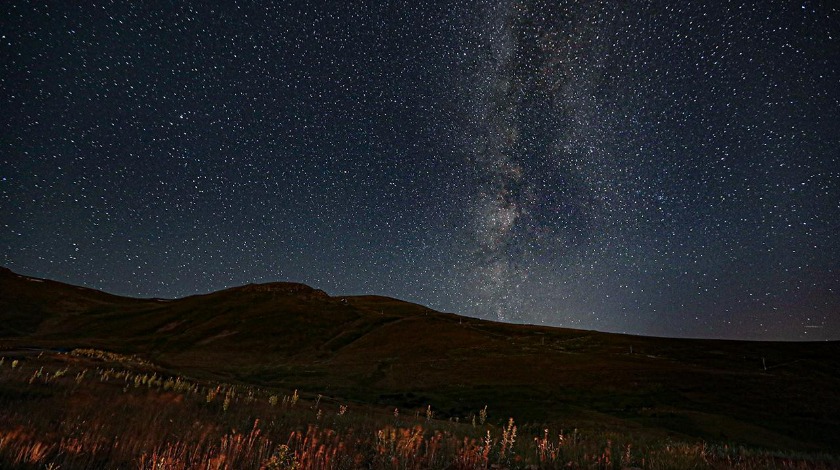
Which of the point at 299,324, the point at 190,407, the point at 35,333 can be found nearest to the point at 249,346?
the point at 299,324

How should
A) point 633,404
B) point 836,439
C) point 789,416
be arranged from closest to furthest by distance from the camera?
point 836,439, point 789,416, point 633,404

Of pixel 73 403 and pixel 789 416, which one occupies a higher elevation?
pixel 73 403

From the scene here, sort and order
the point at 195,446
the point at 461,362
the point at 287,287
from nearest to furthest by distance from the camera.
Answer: the point at 195,446 → the point at 461,362 → the point at 287,287

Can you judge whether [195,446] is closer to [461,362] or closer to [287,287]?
[461,362]

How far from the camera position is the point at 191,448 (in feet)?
17.6

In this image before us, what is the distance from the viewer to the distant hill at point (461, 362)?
32.5 meters

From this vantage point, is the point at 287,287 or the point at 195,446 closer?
the point at 195,446

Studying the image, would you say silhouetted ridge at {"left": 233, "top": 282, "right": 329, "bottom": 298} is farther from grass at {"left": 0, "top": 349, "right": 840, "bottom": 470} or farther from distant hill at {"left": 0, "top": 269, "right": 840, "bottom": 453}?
grass at {"left": 0, "top": 349, "right": 840, "bottom": 470}

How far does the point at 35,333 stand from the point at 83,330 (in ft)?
27.3

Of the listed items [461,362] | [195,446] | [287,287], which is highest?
[287,287]

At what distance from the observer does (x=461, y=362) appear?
189 ft

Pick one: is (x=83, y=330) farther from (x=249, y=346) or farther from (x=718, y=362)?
(x=718, y=362)

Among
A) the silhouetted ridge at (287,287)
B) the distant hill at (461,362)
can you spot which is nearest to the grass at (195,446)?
the distant hill at (461,362)

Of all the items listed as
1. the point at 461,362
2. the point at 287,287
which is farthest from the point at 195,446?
the point at 287,287
